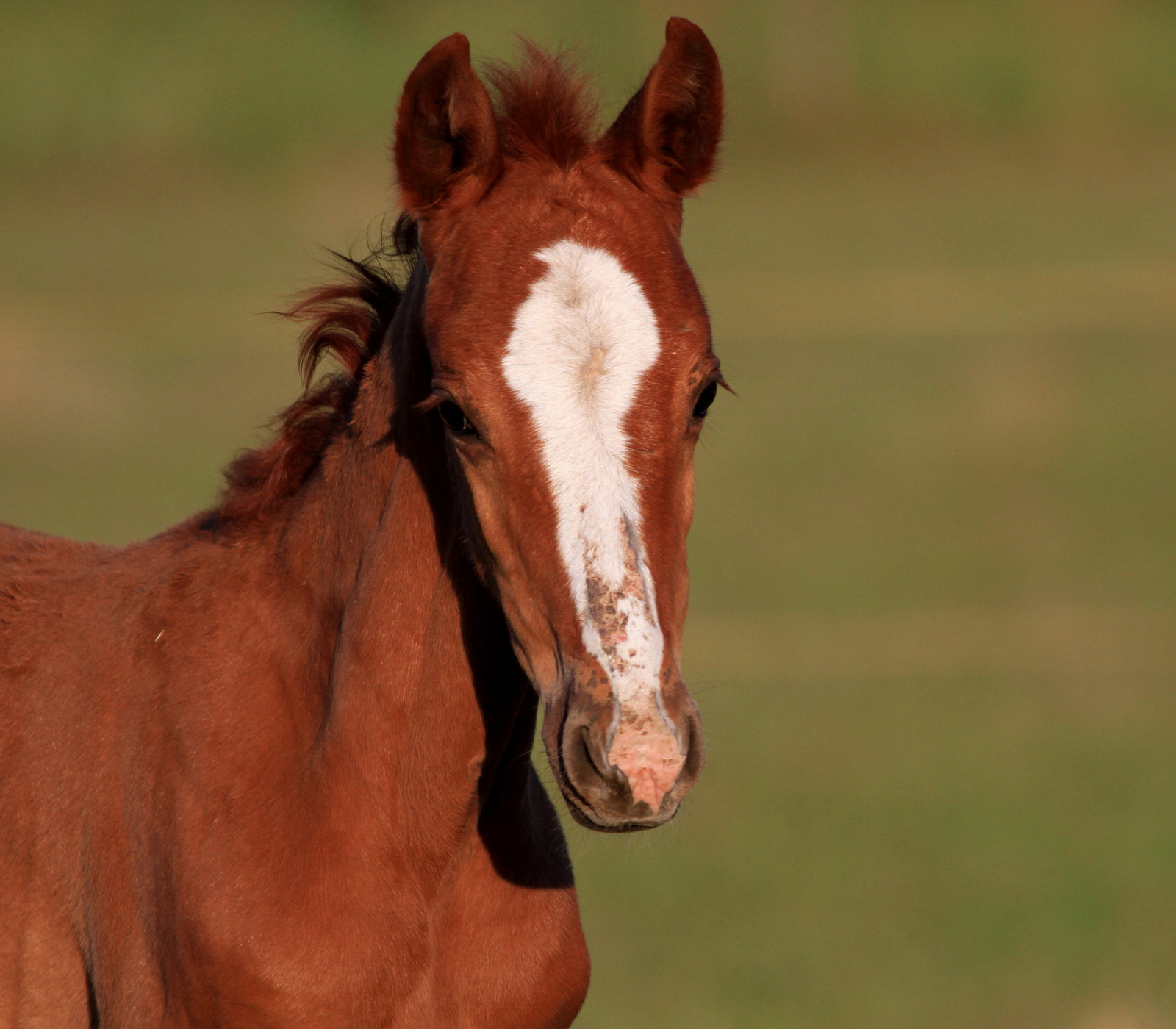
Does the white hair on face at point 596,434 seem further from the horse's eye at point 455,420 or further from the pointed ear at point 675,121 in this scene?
the pointed ear at point 675,121

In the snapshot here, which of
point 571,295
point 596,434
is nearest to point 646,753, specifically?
point 596,434

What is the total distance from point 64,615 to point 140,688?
403mm

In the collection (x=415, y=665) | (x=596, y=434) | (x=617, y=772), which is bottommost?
(x=617, y=772)

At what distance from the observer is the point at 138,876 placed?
2973 millimetres

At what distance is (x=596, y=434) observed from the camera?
254 centimetres

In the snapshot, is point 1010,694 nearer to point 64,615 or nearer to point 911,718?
point 911,718

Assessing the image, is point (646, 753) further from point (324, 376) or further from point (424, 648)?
point (324, 376)

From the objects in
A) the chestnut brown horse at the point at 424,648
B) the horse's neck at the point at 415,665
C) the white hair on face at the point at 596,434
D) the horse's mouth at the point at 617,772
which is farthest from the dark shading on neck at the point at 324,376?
the horse's mouth at the point at 617,772

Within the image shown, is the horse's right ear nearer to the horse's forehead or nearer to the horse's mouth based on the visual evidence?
the horse's forehead

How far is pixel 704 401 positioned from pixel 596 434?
282mm

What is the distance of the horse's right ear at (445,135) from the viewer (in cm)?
279

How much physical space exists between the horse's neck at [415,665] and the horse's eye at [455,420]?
0.71 feet

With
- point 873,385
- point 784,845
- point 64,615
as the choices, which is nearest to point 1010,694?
point 784,845

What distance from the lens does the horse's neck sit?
9.53 feet
